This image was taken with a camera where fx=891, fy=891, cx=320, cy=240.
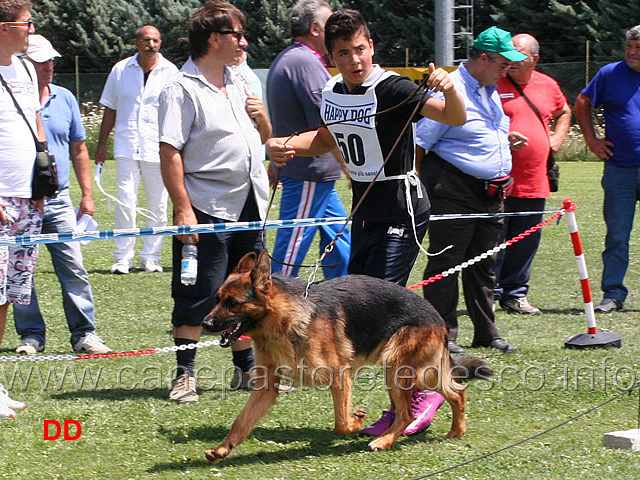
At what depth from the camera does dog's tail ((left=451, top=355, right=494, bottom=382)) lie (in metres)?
4.65

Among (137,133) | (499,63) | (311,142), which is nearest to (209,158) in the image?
(311,142)

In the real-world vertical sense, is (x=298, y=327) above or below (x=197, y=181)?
below

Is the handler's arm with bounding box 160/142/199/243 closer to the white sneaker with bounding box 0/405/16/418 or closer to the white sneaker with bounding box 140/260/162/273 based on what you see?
the white sneaker with bounding box 0/405/16/418

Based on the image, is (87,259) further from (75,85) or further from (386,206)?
(75,85)

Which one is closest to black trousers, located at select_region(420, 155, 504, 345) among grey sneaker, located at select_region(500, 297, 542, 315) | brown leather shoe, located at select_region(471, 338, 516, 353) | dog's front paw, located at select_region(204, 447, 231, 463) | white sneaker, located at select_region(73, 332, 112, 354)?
brown leather shoe, located at select_region(471, 338, 516, 353)

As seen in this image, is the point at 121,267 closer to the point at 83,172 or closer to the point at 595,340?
the point at 83,172

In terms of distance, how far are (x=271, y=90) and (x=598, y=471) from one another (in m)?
4.04

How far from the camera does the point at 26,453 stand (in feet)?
14.2

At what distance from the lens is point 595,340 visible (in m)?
6.27

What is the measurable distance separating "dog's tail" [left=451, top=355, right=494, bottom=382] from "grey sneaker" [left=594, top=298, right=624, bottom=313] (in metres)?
3.15

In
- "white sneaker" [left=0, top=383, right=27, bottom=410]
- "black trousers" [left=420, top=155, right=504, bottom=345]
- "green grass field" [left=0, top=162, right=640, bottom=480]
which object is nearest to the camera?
"green grass field" [left=0, top=162, right=640, bottom=480]

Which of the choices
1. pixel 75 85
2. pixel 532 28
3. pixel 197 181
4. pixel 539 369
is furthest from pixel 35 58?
pixel 532 28

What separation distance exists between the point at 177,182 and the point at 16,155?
2.98ft

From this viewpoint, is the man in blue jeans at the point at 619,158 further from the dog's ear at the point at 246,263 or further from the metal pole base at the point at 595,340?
the dog's ear at the point at 246,263
